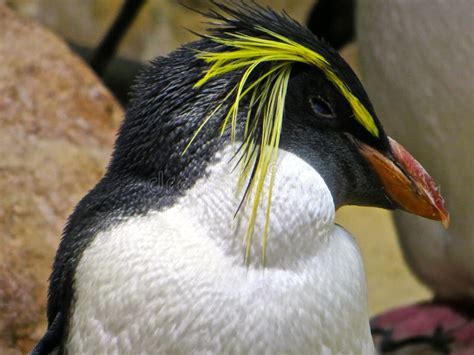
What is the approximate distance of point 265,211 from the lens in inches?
38.4

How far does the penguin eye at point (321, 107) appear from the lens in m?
1.05

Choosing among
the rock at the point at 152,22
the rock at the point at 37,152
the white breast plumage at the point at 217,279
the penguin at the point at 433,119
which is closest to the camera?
the white breast plumage at the point at 217,279

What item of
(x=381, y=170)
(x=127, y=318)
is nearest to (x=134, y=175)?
(x=127, y=318)

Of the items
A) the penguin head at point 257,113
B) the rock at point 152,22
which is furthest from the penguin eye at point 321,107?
the rock at point 152,22

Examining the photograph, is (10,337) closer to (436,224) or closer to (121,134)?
(121,134)

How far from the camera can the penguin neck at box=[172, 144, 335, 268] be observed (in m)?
0.98

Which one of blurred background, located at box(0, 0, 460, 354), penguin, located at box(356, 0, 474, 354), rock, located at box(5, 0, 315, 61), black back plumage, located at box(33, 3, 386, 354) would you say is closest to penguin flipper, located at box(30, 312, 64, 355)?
black back plumage, located at box(33, 3, 386, 354)

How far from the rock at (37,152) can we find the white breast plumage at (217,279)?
455 millimetres

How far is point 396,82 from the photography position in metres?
1.68

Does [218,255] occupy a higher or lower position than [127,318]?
higher

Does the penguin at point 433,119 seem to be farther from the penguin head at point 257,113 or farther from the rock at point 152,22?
the rock at point 152,22

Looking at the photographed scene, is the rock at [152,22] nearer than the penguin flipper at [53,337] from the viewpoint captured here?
No

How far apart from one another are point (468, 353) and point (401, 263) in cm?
105

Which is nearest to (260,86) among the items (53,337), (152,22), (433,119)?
(53,337)
